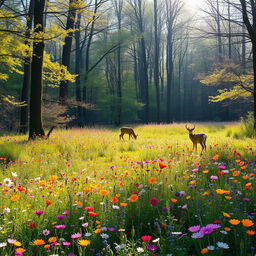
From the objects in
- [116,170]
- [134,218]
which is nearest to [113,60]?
[116,170]

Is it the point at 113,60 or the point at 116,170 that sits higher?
the point at 113,60

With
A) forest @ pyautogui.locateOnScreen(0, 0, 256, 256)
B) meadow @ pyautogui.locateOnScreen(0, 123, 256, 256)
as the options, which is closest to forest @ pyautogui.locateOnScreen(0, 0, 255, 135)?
forest @ pyautogui.locateOnScreen(0, 0, 256, 256)

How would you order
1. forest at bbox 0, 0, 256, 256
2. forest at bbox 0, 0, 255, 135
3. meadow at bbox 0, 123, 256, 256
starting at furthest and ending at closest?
forest at bbox 0, 0, 255, 135
forest at bbox 0, 0, 256, 256
meadow at bbox 0, 123, 256, 256

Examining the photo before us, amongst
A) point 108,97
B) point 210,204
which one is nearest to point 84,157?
point 210,204

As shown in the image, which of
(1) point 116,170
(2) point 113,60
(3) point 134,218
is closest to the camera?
(3) point 134,218

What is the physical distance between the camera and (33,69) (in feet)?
32.0

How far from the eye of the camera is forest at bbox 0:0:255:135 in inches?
381

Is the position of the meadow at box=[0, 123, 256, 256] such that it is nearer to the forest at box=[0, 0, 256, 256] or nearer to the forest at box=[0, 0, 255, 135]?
the forest at box=[0, 0, 256, 256]

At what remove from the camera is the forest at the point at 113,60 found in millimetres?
9672

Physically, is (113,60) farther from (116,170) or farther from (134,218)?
(134,218)

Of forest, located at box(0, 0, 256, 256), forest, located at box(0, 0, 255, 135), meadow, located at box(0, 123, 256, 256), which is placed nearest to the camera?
meadow, located at box(0, 123, 256, 256)

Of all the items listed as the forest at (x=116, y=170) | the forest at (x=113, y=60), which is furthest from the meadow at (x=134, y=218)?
the forest at (x=113, y=60)

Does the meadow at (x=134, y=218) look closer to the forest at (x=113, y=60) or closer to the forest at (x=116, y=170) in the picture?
the forest at (x=116, y=170)

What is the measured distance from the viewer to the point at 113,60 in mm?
40312
